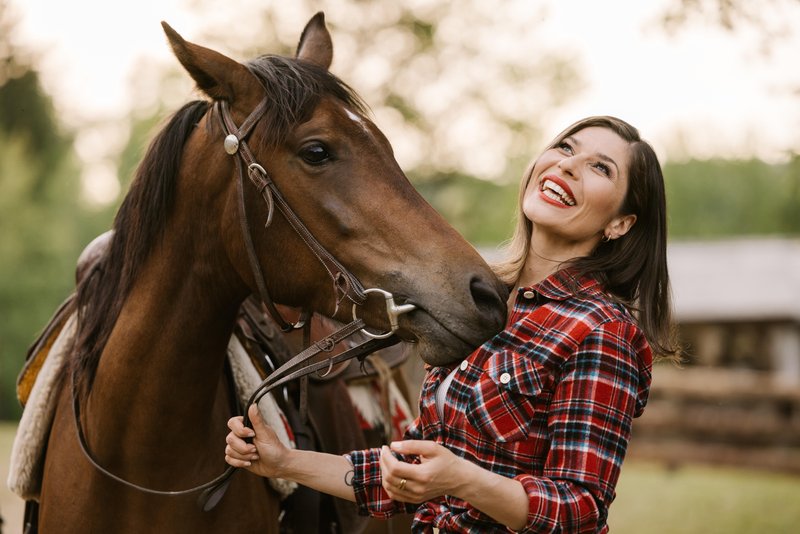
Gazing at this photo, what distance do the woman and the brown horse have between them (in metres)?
0.16

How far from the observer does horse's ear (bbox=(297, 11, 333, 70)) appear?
2679mm

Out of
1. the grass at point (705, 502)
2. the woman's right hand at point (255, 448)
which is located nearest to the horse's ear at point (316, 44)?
the woman's right hand at point (255, 448)

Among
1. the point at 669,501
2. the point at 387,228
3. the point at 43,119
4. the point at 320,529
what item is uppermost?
the point at 43,119

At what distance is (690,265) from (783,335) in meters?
4.21

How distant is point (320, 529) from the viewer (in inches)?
125

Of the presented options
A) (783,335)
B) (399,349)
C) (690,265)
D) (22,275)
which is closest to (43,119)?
(22,275)

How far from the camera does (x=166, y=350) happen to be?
234cm

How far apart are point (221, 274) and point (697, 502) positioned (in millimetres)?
10038

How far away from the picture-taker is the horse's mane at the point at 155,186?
2.17 m

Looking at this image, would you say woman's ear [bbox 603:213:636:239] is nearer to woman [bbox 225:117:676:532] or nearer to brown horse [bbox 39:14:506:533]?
woman [bbox 225:117:676:532]

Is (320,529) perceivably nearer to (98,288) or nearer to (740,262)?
(98,288)

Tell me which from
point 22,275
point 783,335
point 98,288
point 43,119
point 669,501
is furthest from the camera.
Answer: point 43,119

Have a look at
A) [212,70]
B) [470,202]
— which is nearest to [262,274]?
[212,70]

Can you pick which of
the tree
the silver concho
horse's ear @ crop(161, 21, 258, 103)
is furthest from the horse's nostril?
the tree
